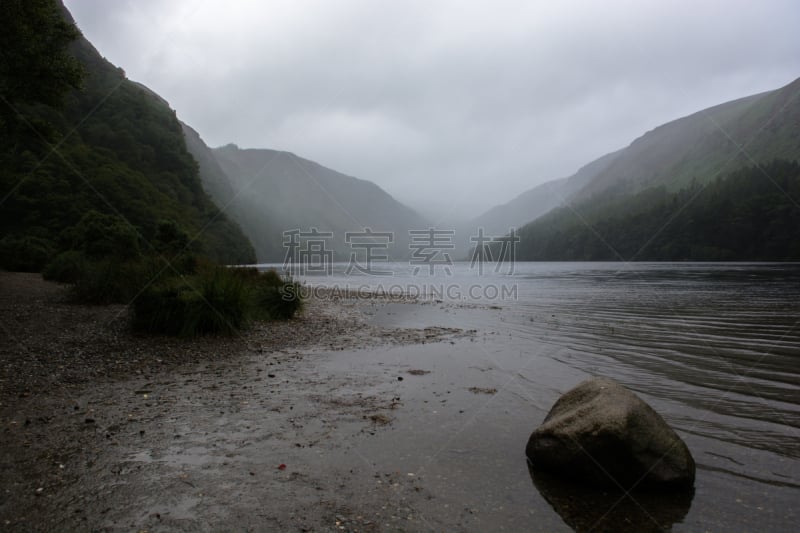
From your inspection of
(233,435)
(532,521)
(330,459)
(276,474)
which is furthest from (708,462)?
(233,435)

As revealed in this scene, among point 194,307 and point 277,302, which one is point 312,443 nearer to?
point 194,307

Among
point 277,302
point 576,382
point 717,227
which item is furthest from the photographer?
point 717,227

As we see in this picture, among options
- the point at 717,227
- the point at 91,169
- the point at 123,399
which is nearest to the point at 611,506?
the point at 123,399

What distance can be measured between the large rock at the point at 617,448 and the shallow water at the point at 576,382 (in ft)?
0.83

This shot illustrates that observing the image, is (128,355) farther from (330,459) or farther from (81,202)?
(81,202)

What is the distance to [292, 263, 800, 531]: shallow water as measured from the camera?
4668 mm

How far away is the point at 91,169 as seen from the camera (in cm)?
6575

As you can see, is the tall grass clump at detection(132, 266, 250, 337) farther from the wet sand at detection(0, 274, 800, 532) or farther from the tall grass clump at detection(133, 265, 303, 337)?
the wet sand at detection(0, 274, 800, 532)

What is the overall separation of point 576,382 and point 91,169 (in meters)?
76.9

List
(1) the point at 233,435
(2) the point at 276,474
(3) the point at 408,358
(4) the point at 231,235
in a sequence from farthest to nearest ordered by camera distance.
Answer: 1. (4) the point at 231,235
2. (3) the point at 408,358
3. (1) the point at 233,435
4. (2) the point at 276,474

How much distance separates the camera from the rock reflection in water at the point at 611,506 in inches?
174

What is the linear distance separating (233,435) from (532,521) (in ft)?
13.7

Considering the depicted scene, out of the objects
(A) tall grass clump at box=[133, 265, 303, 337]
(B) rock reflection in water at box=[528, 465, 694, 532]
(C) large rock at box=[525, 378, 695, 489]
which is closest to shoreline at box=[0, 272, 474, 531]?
(A) tall grass clump at box=[133, 265, 303, 337]

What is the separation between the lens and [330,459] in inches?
224
